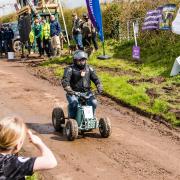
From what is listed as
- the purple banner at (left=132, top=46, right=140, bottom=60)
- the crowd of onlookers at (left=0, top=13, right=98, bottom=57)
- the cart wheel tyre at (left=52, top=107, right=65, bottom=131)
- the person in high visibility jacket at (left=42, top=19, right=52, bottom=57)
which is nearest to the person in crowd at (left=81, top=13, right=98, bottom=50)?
the crowd of onlookers at (left=0, top=13, right=98, bottom=57)

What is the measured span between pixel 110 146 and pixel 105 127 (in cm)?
53

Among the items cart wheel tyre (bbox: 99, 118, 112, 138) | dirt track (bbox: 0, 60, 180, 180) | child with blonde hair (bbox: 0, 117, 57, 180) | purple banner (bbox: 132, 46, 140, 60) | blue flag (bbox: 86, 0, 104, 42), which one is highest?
blue flag (bbox: 86, 0, 104, 42)

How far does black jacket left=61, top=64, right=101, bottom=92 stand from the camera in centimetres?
1021

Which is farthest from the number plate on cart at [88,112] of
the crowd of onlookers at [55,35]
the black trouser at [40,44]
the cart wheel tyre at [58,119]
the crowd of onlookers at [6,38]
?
the crowd of onlookers at [6,38]

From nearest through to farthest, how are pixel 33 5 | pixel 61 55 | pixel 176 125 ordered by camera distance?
1. pixel 176 125
2. pixel 61 55
3. pixel 33 5

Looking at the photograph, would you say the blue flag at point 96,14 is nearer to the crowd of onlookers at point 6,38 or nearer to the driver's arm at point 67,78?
the crowd of onlookers at point 6,38

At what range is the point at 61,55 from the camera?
22859 millimetres

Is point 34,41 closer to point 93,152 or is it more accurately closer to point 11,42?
point 11,42

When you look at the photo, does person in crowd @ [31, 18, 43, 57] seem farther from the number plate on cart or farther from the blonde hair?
the blonde hair

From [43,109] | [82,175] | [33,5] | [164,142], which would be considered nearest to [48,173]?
[82,175]

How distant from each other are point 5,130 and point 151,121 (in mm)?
8691

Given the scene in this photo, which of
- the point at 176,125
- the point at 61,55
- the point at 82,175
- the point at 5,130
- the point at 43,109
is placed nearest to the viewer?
the point at 5,130

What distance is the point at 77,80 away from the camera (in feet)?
33.9

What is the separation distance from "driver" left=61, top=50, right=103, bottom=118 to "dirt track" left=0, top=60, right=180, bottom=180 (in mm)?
801
